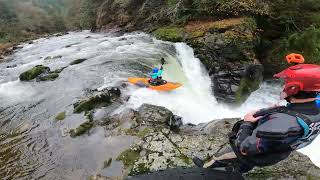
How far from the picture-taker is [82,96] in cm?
1127

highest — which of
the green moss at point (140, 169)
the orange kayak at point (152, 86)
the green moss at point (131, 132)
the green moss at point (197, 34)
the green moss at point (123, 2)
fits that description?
the green moss at point (123, 2)

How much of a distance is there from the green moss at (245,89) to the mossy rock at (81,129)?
5.71 metres

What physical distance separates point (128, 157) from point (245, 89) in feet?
23.3

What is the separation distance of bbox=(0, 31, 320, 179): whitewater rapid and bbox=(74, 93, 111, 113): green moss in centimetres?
30

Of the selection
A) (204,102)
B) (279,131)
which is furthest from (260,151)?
(204,102)

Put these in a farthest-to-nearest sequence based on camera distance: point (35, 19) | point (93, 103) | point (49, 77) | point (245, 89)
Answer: point (35, 19) → point (49, 77) → point (245, 89) → point (93, 103)

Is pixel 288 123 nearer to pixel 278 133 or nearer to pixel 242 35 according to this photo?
pixel 278 133

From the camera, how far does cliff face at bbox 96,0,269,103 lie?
1229 centimetres

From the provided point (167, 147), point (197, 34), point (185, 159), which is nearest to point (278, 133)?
point (185, 159)

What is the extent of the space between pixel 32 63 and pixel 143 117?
12.2 m

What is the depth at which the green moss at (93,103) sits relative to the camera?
977 cm

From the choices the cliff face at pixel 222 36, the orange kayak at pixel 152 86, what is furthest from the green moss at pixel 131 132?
the cliff face at pixel 222 36

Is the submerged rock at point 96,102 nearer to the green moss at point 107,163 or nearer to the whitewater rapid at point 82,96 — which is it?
the whitewater rapid at point 82,96

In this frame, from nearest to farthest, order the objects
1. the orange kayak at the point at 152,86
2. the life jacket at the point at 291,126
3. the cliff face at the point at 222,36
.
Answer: the life jacket at the point at 291,126 < the orange kayak at the point at 152,86 < the cliff face at the point at 222,36
